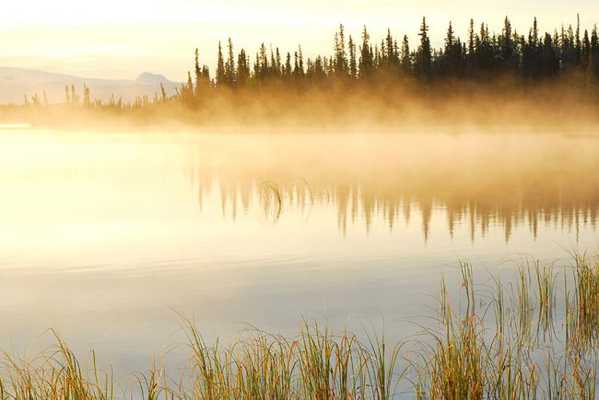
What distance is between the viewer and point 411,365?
381 inches

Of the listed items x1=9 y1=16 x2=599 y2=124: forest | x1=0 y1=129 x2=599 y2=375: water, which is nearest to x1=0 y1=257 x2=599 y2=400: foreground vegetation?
x1=0 y1=129 x2=599 y2=375: water

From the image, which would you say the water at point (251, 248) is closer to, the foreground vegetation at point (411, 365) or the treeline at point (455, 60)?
the foreground vegetation at point (411, 365)

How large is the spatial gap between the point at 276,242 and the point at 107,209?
1171 centimetres

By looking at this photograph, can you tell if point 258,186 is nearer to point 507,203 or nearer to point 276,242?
point 507,203

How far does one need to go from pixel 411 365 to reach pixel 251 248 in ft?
35.9

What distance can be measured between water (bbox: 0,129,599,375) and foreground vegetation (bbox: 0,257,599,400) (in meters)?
0.90

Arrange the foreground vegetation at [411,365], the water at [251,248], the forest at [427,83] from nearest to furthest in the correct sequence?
the foreground vegetation at [411,365] < the water at [251,248] < the forest at [427,83]

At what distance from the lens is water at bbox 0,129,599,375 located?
12750mm

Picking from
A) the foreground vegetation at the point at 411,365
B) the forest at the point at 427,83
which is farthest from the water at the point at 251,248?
the forest at the point at 427,83

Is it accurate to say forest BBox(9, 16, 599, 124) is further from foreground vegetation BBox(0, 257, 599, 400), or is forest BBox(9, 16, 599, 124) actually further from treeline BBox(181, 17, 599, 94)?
foreground vegetation BBox(0, 257, 599, 400)

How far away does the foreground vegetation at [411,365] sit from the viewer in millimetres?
7555

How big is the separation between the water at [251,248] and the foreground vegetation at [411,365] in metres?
0.90

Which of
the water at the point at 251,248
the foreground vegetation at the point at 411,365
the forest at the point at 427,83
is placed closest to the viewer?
the foreground vegetation at the point at 411,365

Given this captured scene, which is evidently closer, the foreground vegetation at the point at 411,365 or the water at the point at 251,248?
the foreground vegetation at the point at 411,365
